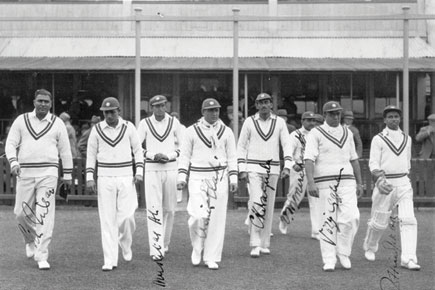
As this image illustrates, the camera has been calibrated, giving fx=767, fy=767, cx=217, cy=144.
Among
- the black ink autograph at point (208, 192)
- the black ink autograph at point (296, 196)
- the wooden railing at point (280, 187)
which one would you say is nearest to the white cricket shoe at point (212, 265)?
the black ink autograph at point (208, 192)

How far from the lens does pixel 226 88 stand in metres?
25.2

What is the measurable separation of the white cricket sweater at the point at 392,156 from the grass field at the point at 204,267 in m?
1.15

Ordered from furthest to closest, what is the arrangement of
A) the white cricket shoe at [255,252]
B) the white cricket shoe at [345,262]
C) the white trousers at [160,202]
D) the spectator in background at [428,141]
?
1. the spectator in background at [428,141]
2. the white cricket shoe at [255,252]
3. the white trousers at [160,202]
4. the white cricket shoe at [345,262]

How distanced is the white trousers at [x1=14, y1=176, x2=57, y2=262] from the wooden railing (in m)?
6.18

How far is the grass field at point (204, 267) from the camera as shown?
338 inches

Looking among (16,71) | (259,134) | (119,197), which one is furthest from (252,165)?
(16,71)

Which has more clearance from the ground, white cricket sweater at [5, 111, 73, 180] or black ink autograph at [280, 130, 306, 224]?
white cricket sweater at [5, 111, 73, 180]

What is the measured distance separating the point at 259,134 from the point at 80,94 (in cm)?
1497

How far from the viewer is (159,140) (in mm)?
10828

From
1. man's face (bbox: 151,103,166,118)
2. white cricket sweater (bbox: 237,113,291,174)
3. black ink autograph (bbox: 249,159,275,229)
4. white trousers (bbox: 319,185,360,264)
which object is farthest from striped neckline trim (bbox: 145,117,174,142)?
white trousers (bbox: 319,185,360,264)

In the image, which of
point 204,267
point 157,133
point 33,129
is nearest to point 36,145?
point 33,129

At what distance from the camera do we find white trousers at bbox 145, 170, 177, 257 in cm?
1027

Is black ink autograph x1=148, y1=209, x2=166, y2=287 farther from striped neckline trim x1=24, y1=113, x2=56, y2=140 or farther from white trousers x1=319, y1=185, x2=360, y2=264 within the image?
white trousers x1=319, y1=185, x2=360, y2=264

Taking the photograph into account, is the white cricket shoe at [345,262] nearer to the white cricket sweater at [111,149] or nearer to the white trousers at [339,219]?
the white trousers at [339,219]
